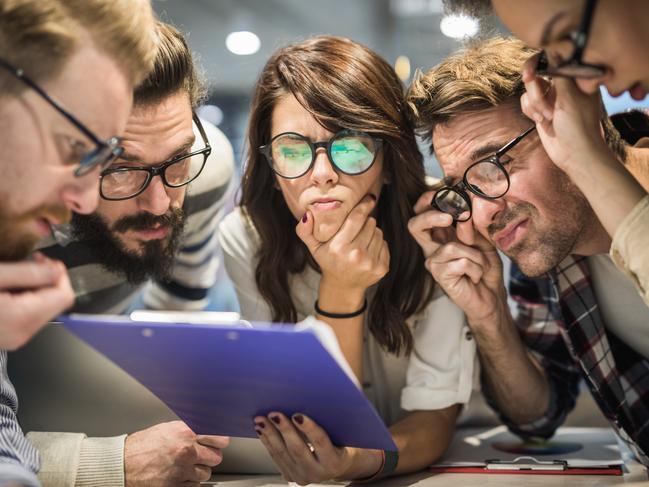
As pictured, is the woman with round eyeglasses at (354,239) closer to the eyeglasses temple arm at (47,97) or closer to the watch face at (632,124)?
the watch face at (632,124)

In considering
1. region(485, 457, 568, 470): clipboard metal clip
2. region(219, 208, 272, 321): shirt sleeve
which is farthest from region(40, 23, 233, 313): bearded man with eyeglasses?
region(485, 457, 568, 470): clipboard metal clip

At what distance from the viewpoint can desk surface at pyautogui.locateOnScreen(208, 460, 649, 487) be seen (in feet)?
6.03

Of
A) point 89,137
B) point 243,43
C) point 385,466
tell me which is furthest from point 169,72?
point 243,43

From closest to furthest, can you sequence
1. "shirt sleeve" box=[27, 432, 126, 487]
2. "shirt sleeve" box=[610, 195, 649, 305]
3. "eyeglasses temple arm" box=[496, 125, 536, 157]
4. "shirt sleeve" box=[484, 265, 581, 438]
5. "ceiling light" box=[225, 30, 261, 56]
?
"shirt sleeve" box=[610, 195, 649, 305]
"shirt sleeve" box=[27, 432, 126, 487]
"eyeglasses temple arm" box=[496, 125, 536, 157]
"shirt sleeve" box=[484, 265, 581, 438]
"ceiling light" box=[225, 30, 261, 56]

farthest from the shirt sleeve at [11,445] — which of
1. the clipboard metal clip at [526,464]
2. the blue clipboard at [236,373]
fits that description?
the clipboard metal clip at [526,464]

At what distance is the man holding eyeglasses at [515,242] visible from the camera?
2053 millimetres

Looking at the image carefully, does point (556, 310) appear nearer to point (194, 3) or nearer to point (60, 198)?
point (60, 198)

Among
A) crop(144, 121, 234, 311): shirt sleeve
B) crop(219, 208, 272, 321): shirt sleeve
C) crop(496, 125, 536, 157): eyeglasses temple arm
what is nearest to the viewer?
crop(496, 125, 536, 157): eyeglasses temple arm

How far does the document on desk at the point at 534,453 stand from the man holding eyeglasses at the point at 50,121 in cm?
114

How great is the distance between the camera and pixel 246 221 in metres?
2.45

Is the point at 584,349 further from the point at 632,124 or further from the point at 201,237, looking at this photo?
the point at 201,237

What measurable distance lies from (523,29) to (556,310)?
3.28 ft

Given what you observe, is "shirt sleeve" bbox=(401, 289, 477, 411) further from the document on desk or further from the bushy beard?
the bushy beard

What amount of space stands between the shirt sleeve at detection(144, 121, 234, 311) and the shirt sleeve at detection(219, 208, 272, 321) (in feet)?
0.68
